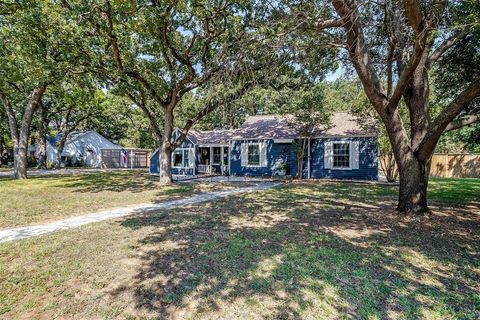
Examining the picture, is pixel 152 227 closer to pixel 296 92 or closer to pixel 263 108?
pixel 296 92

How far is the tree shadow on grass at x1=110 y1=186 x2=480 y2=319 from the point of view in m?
2.91

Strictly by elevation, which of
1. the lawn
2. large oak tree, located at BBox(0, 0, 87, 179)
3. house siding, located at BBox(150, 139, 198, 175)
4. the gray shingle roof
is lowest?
the lawn

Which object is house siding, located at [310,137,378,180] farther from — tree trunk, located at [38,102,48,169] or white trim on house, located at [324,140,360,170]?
tree trunk, located at [38,102,48,169]

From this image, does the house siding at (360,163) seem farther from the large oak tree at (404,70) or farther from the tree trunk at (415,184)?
the tree trunk at (415,184)

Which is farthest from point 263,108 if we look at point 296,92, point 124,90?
point 124,90

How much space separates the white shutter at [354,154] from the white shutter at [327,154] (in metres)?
1.16

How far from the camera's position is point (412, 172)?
20.5ft

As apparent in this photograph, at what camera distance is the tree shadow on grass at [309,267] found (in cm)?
291

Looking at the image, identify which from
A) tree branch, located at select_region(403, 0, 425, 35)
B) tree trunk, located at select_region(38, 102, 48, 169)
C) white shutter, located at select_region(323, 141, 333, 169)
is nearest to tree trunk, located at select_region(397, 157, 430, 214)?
tree branch, located at select_region(403, 0, 425, 35)

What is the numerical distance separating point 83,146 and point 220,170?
2174 centimetres

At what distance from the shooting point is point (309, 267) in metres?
3.75

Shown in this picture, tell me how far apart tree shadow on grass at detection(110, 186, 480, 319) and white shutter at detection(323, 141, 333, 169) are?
909cm

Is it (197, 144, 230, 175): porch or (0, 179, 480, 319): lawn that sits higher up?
(197, 144, 230, 175): porch

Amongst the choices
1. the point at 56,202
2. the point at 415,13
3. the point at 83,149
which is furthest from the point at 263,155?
the point at 83,149
